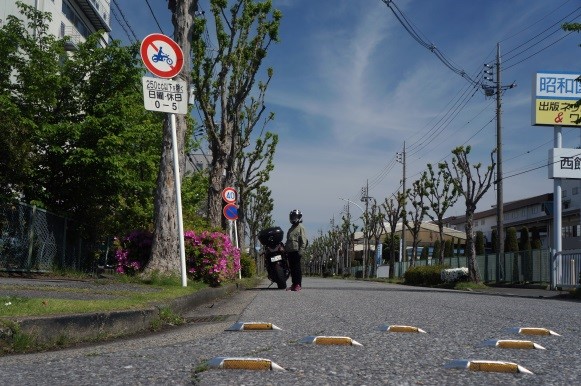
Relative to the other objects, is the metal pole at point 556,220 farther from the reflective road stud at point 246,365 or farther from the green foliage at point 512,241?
the reflective road stud at point 246,365

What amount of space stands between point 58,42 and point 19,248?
814cm

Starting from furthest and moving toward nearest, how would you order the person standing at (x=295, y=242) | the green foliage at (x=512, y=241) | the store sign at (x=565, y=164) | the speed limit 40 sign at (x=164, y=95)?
the green foliage at (x=512, y=241), the store sign at (x=565, y=164), the person standing at (x=295, y=242), the speed limit 40 sign at (x=164, y=95)

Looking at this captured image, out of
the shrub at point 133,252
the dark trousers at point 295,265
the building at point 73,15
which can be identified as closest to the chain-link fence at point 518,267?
the dark trousers at point 295,265

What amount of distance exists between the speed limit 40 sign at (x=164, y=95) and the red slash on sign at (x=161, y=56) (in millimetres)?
138

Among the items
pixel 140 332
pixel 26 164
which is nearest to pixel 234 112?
pixel 26 164

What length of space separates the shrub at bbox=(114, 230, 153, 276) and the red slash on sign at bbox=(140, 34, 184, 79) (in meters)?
3.53

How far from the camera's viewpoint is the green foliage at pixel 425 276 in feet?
109

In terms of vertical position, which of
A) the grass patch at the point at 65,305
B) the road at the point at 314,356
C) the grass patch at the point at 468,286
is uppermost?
the grass patch at the point at 65,305

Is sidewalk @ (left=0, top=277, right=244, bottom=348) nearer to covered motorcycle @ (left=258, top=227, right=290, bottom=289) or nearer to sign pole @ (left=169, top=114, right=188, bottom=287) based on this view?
sign pole @ (left=169, top=114, right=188, bottom=287)

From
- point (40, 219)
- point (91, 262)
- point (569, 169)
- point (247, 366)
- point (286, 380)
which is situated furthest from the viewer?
point (569, 169)

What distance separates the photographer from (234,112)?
23.8 meters

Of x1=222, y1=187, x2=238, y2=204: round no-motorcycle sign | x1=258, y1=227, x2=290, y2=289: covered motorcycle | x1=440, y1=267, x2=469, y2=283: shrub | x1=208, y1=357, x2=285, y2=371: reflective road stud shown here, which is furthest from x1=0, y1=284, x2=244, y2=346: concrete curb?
x1=440, y1=267, x2=469, y2=283: shrub

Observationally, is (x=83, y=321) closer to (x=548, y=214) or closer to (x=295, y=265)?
(x=295, y=265)

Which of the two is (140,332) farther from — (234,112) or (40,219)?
(234,112)
